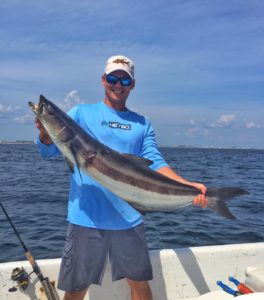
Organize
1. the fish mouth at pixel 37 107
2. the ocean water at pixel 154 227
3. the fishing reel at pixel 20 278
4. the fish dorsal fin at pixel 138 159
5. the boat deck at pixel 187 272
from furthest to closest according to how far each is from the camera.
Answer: the ocean water at pixel 154 227 < the boat deck at pixel 187 272 < the fishing reel at pixel 20 278 < the fish dorsal fin at pixel 138 159 < the fish mouth at pixel 37 107

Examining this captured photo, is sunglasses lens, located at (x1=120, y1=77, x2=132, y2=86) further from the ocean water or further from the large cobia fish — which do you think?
the ocean water

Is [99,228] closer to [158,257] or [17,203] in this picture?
[158,257]

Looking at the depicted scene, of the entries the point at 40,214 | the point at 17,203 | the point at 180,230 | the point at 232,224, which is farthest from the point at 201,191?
the point at 17,203

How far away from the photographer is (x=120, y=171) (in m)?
4.46

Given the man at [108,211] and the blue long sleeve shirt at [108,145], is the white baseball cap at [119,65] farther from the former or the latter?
the blue long sleeve shirt at [108,145]

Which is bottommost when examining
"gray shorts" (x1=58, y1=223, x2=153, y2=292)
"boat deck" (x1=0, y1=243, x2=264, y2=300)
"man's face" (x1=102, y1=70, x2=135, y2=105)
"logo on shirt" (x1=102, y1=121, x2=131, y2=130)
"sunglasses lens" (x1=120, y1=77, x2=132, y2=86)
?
"boat deck" (x1=0, y1=243, x2=264, y2=300)

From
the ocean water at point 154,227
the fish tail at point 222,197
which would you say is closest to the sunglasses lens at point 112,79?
the fish tail at point 222,197

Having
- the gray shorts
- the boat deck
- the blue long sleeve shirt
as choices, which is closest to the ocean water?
the boat deck

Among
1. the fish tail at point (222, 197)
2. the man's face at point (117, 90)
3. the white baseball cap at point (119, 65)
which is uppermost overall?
the white baseball cap at point (119, 65)

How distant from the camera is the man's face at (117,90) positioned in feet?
15.7

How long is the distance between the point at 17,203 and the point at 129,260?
Answer: 12.8m

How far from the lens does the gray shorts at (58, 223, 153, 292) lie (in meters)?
4.60

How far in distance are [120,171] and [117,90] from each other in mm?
1028

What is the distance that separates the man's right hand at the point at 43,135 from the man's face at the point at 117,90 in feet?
3.10
